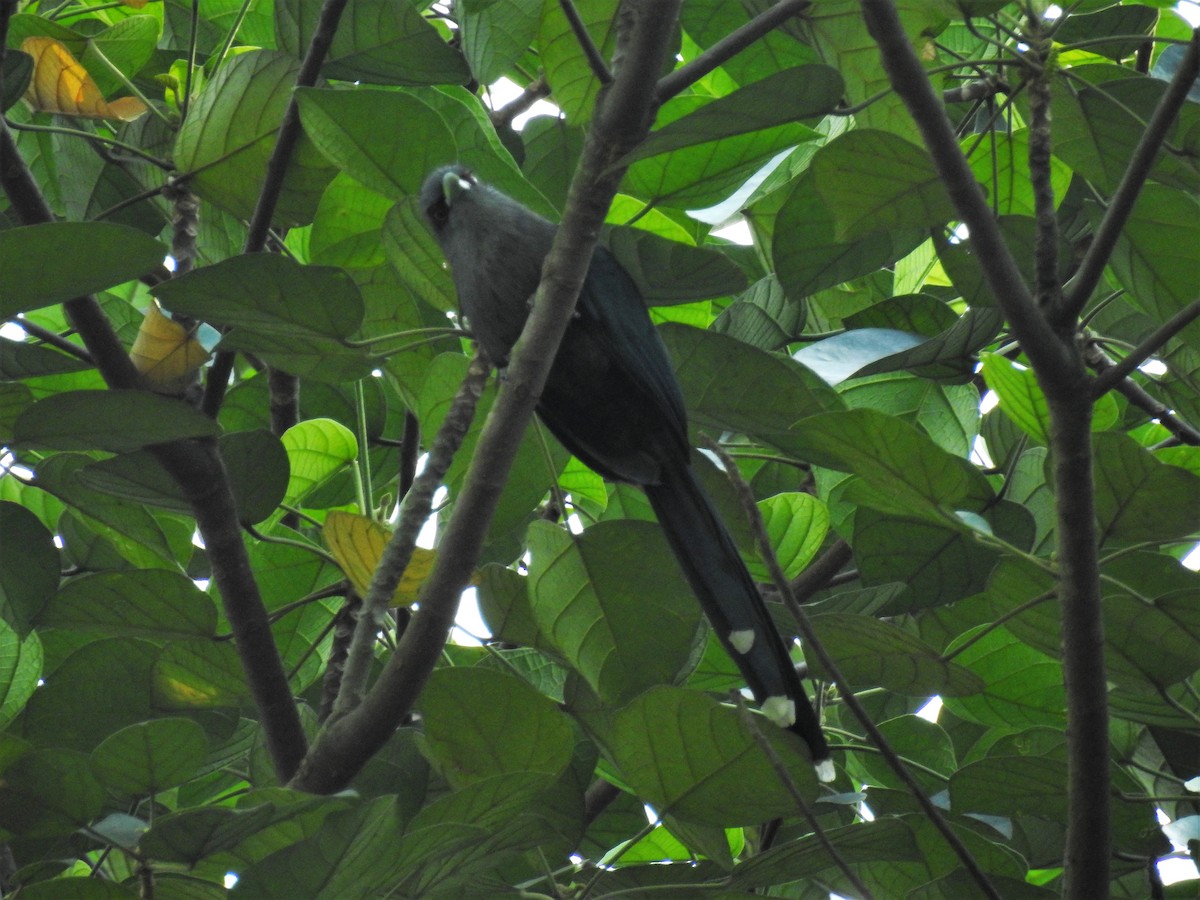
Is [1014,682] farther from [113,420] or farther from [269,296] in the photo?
[113,420]

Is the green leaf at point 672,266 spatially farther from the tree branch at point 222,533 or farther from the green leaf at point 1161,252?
the tree branch at point 222,533

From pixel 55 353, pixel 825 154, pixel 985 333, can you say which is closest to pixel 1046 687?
pixel 985 333

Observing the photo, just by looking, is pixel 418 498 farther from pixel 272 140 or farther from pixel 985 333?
pixel 985 333

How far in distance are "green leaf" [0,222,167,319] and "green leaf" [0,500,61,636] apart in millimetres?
504

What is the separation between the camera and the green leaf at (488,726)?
5.10 feet

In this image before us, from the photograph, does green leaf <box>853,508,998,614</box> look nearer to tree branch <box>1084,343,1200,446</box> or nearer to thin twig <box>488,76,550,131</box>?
tree branch <box>1084,343,1200,446</box>

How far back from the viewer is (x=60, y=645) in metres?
2.32

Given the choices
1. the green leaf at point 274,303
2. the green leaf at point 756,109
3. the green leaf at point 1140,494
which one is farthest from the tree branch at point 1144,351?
the green leaf at point 274,303

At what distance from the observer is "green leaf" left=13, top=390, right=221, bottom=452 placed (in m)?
1.62

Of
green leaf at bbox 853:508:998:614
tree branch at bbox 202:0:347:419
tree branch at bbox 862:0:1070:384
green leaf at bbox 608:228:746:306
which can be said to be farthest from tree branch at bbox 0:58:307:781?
tree branch at bbox 862:0:1070:384

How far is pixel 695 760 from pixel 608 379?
1256 mm

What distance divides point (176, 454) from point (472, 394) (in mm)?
437

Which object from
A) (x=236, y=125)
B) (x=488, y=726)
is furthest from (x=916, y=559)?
(x=236, y=125)

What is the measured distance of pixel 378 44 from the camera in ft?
6.63
